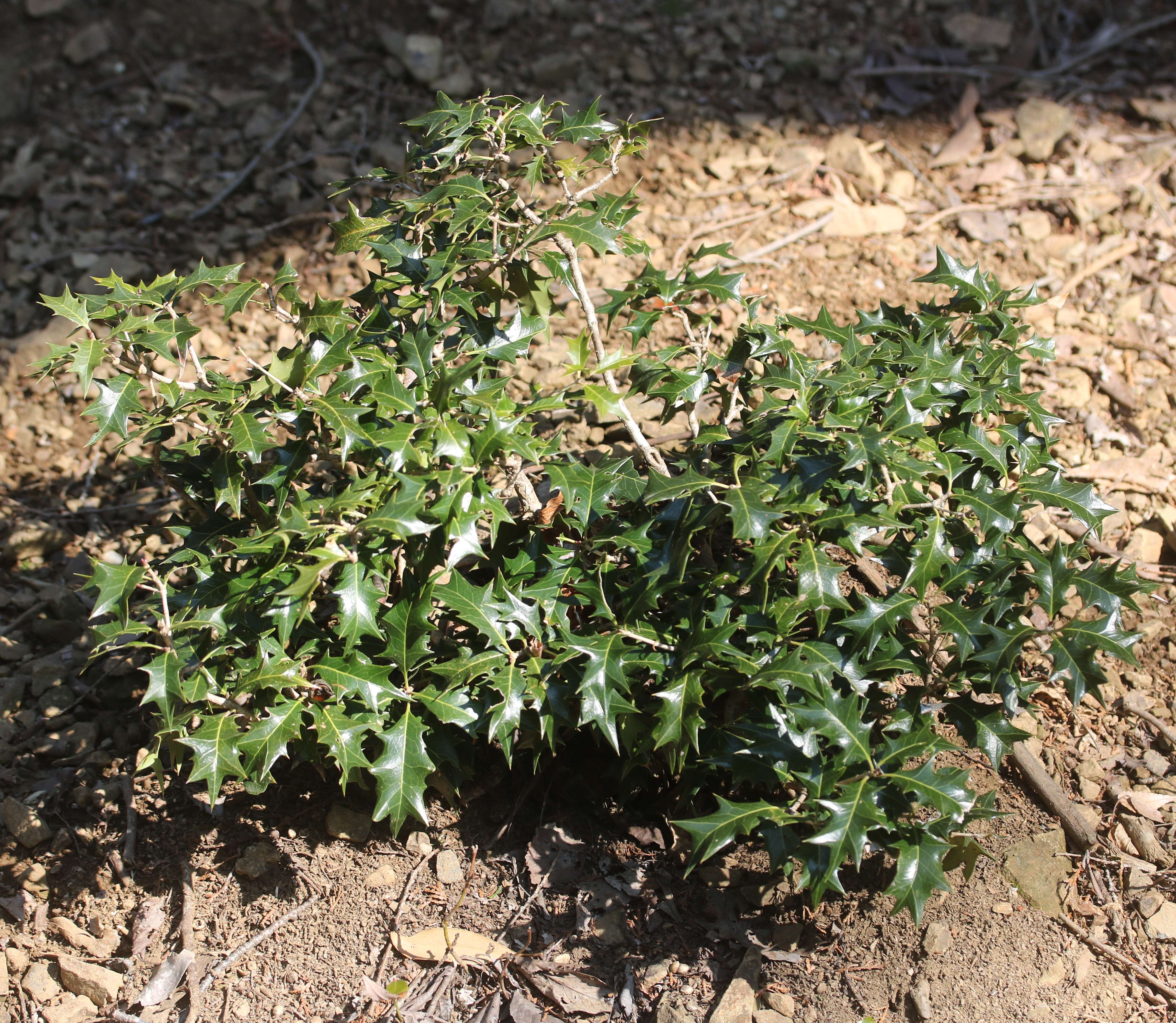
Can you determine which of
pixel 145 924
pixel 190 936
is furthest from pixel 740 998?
pixel 145 924

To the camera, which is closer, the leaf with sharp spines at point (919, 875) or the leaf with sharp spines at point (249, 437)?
the leaf with sharp spines at point (919, 875)

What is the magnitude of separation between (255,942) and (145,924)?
0.32m

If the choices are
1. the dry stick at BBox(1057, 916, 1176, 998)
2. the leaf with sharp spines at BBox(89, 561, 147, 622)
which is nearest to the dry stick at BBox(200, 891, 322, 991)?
the leaf with sharp spines at BBox(89, 561, 147, 622)

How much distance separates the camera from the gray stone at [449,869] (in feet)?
8.61

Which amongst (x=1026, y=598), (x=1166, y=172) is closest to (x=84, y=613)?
(x=1026, y=598)

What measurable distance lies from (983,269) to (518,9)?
2845 millimetres

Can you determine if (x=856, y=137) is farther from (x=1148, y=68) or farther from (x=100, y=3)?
(x=100, y=3)

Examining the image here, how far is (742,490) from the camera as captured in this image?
1.96m

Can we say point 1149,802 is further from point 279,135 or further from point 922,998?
point 279,135

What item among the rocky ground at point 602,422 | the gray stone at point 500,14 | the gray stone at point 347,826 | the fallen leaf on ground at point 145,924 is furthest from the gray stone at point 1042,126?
the fallen leaf on ground at point 145,924

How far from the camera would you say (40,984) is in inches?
96.2

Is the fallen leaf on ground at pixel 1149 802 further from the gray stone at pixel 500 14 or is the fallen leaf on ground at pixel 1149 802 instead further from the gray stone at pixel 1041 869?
the gray stone at pixel 500 14

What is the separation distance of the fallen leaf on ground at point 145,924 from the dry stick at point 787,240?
10.4ft

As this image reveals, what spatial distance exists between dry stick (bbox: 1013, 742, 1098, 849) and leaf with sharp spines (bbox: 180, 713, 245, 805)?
6.77 ft
